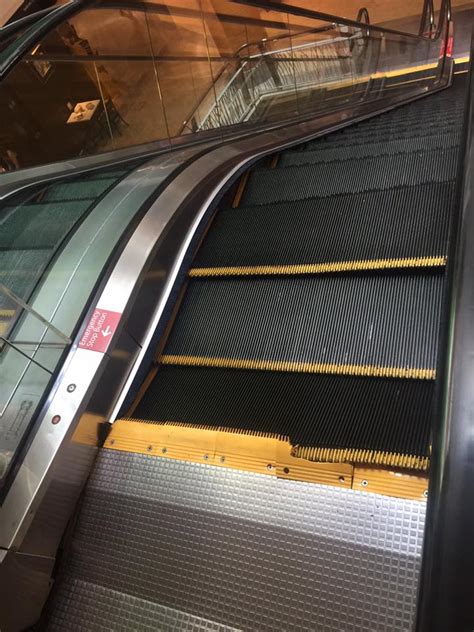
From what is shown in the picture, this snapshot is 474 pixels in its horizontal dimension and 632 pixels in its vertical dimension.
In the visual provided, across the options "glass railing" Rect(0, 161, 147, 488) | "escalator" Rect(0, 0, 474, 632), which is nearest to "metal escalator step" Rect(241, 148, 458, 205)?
"escalator" Rect(0, 0, 474, 632)

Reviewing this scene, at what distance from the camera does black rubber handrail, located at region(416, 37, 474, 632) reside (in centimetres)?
88

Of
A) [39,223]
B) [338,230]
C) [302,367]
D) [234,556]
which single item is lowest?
[234,556]

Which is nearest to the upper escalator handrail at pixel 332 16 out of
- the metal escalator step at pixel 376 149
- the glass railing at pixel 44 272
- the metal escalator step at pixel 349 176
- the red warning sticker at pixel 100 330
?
the metal escalator step at pixel 376 149

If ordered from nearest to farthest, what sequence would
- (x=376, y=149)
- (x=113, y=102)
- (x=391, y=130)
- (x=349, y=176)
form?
(x=349, y=176), (x=113, y=102), (x=376, y=149), (x=391, y=130)

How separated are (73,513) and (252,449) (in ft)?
2.60

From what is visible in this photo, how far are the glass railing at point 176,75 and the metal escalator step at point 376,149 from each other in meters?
0.81

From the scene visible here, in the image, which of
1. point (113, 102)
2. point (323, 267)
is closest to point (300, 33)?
point (113, 102)

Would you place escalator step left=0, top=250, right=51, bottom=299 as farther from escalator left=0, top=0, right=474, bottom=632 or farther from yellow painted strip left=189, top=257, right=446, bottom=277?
yellow painted strip left=189, top=257, right=446, bottom=277

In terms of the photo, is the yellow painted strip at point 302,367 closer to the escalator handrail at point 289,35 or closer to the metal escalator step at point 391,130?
the metal escalator step at point 391,130

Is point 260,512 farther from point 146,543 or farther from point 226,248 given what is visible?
point 226,248

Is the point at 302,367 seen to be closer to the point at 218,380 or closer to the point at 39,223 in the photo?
the point at 218,380

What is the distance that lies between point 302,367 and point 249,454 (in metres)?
0.55

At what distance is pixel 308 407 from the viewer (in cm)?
201

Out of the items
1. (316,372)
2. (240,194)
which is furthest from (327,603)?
(240,194)
